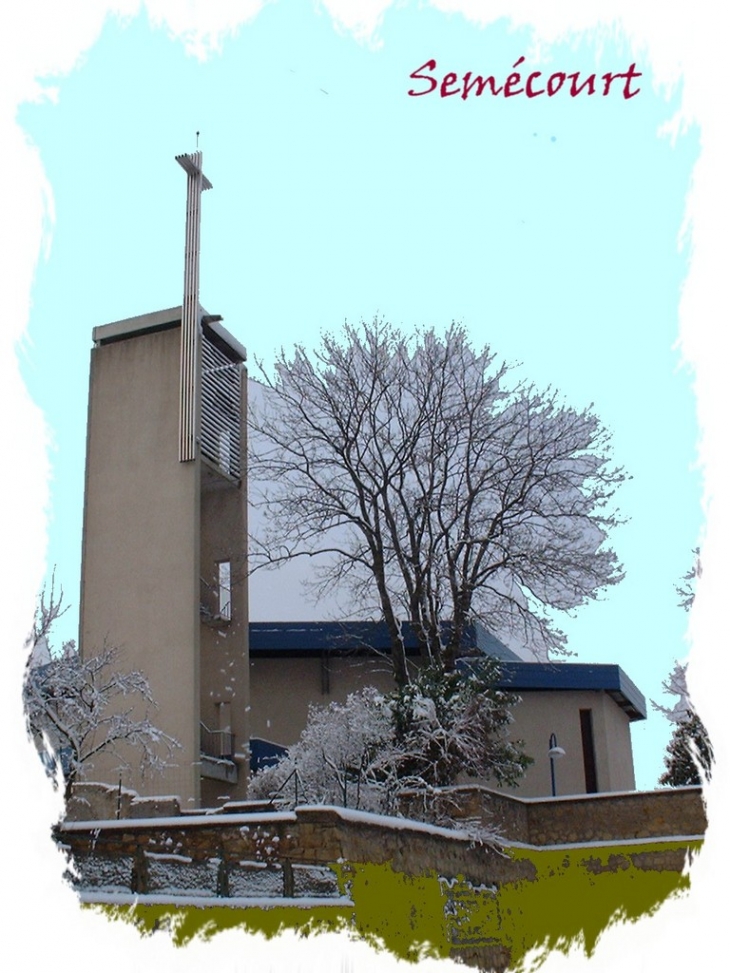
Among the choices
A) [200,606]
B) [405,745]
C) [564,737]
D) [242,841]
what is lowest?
[242,841]

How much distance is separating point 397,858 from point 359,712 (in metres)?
5.59

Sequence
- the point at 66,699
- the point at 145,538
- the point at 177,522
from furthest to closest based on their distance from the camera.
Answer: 1. the point at 145,538
2. the point at 177,522
3. the point at 66,699

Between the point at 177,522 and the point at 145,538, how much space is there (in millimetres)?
856

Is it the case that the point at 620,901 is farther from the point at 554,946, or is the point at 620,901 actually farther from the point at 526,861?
the point at 554,946

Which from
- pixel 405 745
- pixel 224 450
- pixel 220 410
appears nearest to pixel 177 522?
pixel 224 450

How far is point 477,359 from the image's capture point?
941 inches

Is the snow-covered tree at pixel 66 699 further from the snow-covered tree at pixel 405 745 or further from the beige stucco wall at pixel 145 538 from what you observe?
the beige stucco wall at pixel 145 538

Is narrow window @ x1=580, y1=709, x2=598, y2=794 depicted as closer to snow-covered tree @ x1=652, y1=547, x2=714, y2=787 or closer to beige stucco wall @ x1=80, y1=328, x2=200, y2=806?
snow-covered tree @ x1=652, y1=547, x2=714, y2=787

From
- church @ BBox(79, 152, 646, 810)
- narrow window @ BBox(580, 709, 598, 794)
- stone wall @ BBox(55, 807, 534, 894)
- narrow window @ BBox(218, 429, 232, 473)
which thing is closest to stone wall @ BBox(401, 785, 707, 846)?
church @ BBox(79, 152, 646, 810)

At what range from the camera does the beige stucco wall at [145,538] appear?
22797mm

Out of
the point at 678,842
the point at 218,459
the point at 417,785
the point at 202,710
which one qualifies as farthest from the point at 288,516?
the point at 678,842

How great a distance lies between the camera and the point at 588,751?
2822 centimetres

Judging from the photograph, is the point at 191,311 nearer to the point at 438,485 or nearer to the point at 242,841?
the point at 438,485

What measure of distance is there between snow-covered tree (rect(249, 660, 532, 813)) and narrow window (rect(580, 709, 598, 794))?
7.70 m
